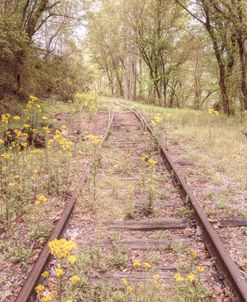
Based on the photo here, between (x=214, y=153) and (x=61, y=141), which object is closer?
(x=61, y=141)

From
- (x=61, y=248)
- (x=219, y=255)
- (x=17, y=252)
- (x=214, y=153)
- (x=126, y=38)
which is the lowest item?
(x=17, y=252)

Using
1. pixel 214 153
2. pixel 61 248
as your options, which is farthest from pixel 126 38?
pixel 61 248

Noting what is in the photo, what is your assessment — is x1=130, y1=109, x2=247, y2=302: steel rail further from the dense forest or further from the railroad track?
the dense forest

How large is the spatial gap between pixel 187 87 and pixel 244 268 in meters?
36.6

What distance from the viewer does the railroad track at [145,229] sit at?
10.8ft

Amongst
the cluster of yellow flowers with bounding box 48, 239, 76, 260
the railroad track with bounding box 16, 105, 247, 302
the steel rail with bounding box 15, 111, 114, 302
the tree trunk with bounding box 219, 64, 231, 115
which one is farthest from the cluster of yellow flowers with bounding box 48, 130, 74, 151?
the tree trunk with bounding box 219, 64, 231, 115

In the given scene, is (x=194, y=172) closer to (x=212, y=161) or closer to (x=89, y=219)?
(x=212, y=161)

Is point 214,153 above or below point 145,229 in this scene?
above

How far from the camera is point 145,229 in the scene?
4324mm

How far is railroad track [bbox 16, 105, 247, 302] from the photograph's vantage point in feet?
10.8

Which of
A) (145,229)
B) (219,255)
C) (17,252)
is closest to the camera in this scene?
(219,255)

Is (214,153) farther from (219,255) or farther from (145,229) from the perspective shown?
(219,255)

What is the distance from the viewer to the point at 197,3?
1360 cm

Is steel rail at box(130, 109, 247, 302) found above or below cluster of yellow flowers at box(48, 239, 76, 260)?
below
